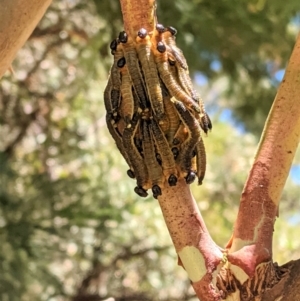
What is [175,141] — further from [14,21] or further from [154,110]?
[14,21]

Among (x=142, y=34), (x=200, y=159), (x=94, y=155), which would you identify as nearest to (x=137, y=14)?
(x=142, y=34)

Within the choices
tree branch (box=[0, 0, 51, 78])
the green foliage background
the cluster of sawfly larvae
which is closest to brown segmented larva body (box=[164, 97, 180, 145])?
the cluster of sawfly larvae

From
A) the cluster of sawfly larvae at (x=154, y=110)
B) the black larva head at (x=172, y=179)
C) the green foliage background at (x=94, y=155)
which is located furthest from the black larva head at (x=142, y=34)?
the green foliage background at (x=94, y=155)

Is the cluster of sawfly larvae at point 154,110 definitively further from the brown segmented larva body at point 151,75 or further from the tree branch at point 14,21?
the tree branch at point 14,21

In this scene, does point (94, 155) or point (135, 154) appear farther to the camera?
point (94, 155)

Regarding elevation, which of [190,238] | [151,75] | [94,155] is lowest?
[190,238]

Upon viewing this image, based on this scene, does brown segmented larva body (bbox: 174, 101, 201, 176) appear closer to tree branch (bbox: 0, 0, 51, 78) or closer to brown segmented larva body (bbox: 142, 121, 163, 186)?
brown segmented larva body (bbox: 142, 121, 163, 186)
